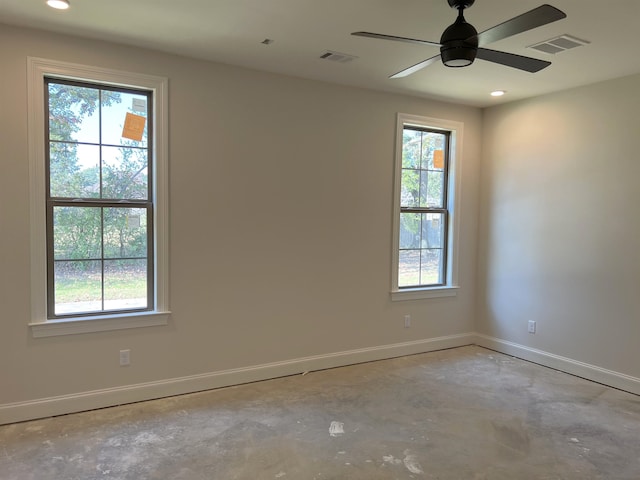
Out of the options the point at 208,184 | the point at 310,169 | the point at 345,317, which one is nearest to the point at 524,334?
the point at 345,317

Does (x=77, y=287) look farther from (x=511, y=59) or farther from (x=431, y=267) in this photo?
(x=431, y=267)

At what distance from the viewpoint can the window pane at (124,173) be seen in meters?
3.27

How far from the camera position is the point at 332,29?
284 centimetres

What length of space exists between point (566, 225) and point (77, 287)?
13.5 ft

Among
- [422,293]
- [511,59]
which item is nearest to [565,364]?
[422,293]

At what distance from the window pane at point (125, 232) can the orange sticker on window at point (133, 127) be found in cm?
54

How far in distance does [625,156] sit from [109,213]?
4089 millimetres

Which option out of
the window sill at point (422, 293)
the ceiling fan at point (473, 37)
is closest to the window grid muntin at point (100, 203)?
the ceiling fan at point (473, 37)

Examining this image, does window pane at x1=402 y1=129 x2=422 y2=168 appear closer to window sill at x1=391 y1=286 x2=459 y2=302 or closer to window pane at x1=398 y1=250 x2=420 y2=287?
window pane at x1=398 y1=250 x2=420 y2=287

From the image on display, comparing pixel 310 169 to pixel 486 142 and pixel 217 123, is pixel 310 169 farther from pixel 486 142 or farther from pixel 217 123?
pixel 486 142

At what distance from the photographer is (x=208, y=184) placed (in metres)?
3.56

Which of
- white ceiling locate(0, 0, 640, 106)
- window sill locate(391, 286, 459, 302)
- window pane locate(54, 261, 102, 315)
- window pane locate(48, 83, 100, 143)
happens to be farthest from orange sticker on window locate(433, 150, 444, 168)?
window pane locate(54, 261, 102, 315)

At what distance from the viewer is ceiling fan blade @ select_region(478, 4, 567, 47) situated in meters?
1.84

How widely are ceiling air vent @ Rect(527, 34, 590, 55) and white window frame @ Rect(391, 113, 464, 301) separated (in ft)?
4.96
